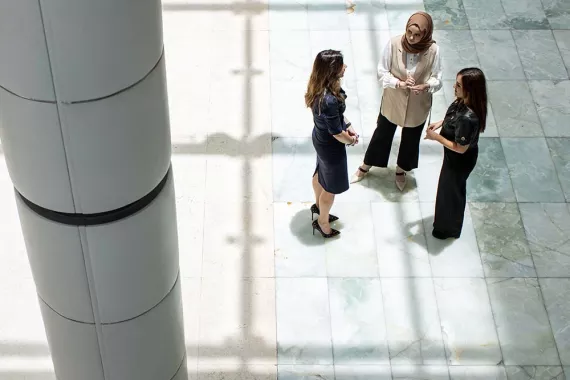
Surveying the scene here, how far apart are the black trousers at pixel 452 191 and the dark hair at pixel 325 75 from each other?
1.14m

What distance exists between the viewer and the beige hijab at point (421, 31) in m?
6.31

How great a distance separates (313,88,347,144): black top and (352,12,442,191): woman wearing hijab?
689mm

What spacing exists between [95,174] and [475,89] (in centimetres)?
351

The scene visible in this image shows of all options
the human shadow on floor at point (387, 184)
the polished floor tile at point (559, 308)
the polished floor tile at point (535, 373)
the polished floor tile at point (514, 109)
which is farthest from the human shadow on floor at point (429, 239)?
the polished floor tile at point (514, 109)

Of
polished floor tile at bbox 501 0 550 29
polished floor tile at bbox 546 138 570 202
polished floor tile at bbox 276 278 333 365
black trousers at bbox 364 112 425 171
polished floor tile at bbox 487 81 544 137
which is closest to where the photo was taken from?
polished floor tile at bbox 276 278 333 365

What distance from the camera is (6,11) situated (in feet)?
9.04

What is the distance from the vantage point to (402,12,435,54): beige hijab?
6309 millimetres

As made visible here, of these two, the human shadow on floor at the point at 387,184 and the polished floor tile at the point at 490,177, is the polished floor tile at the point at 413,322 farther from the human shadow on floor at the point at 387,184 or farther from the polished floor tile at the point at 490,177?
the polished floor tile at the point at 490,177

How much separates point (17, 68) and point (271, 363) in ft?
12.8

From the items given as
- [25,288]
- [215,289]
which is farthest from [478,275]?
[25,288]

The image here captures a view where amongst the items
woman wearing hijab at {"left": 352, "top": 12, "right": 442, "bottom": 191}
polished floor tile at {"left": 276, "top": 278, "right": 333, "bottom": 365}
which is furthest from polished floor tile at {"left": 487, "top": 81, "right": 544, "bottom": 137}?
polished floor tile at {"left": 276, "top": 278, "right": 333, "bottom": 365}

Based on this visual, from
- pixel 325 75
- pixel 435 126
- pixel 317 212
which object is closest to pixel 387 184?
pixel 317 212

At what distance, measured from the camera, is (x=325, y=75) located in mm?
5980

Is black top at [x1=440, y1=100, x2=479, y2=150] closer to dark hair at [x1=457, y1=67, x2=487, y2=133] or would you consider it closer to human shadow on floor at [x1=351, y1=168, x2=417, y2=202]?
dark hair at [x1=457, y1=67, x2=487, y2=133]
